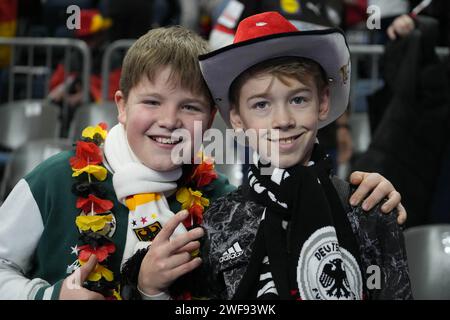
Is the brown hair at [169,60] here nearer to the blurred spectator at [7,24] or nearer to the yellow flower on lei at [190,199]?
the yellow flower on lei at [190,199]

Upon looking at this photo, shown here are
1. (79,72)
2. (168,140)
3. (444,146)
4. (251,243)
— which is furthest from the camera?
(79,72)

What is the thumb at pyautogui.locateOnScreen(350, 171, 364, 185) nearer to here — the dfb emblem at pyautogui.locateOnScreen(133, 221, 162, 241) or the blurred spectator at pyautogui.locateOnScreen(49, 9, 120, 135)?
the dfb emblem at pyautogui.locateOnScreen(133, 221, 162, 241)

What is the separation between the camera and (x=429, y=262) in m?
2.44

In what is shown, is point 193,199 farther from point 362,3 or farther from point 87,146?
point 362,3

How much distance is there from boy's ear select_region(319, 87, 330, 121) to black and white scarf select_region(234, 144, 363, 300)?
0.49ft

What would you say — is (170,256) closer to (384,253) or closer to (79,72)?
(384,253)

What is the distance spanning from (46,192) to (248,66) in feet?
2.12

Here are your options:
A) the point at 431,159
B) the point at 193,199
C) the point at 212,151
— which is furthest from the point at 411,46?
the point at 193,199

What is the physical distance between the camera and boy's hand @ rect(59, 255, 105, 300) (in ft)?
5.69

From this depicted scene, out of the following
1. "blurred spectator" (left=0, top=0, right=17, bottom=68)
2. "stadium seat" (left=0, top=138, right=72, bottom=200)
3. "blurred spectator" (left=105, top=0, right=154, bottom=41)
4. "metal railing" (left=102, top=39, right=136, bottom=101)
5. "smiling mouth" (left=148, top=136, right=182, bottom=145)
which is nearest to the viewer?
"smiling mouth" (left=148, top=136, right=182, bottom=145)

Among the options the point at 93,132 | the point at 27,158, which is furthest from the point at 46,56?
the point at 93,132

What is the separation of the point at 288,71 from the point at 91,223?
62cm

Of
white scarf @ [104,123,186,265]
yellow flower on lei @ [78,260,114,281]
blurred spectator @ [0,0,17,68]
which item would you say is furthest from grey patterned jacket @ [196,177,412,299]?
blurred spectator @ [0,0,17,68]
